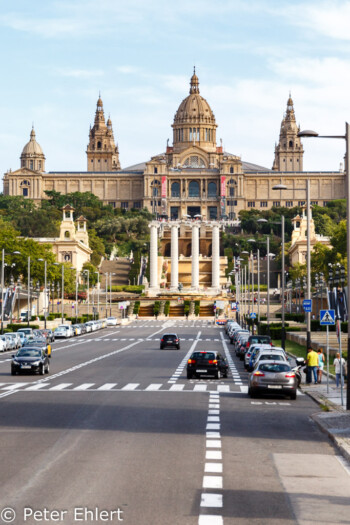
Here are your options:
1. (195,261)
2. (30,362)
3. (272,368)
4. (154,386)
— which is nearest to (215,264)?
(195,261)

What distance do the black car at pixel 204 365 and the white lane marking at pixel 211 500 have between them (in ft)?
87.8

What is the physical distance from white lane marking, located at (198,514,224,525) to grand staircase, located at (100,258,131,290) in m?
166

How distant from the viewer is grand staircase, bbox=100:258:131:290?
18512cm

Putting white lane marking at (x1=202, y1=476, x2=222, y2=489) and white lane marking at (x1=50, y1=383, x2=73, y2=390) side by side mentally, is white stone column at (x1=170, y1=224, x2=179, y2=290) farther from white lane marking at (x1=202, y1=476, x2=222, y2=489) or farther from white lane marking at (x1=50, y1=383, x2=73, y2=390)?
white lane marking at (x1=202, y1=476, x2=222, y2=489)

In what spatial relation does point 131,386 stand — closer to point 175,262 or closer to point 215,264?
point 175,262

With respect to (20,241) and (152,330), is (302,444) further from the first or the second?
(20,241)

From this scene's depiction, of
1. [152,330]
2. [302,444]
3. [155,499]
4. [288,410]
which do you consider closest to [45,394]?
[288,410]

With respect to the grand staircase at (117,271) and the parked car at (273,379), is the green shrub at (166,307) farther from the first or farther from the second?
the parked car at (273,379)

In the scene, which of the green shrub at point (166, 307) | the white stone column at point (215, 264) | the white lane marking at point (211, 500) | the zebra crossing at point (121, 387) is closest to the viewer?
the white lane marking at point (211, 500)

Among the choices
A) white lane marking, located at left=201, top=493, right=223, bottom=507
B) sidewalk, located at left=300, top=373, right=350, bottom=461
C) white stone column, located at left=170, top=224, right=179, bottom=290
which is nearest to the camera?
white lane marking, located at left=201, top=493, right=223, bottom=507

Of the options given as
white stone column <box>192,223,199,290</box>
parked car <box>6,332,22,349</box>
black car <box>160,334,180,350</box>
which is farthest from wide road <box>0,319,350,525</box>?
white stone column <box>192,223,199,290</box>

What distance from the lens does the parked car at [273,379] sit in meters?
32.1

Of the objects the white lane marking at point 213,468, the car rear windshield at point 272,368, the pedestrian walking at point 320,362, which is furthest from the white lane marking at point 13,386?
the white lane marking at point 213,468

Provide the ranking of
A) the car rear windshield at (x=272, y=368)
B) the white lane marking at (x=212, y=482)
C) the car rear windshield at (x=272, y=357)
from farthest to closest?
the car rear windshield at (x=272, y=357) < the car rear windshield at (x=272, y=368) < the white lane marking at (x=212, y=482)
